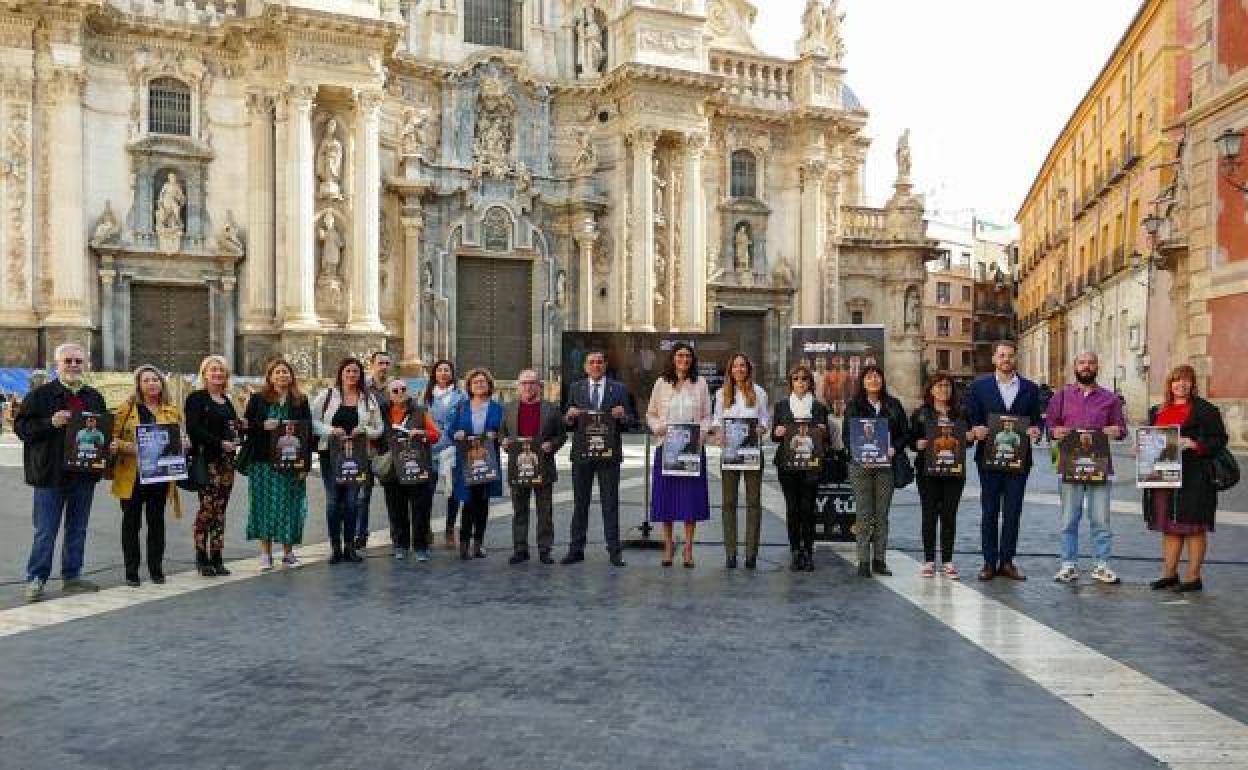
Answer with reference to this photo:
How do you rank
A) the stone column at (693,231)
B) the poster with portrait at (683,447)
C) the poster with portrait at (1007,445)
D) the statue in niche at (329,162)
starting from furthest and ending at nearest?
the stone column at (693,231) < the statue in niche at (329,162) < the poster with portrait at (683,447) < the poster with portrait at (1007,445)

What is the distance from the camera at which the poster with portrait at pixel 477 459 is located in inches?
438

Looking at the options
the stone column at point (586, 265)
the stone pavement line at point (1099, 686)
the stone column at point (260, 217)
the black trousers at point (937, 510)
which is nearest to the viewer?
the stone pavement line at point (1099, 686)

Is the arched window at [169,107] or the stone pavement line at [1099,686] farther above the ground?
the arched window at [169,107]

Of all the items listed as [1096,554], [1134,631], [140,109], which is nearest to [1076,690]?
[1134,631]

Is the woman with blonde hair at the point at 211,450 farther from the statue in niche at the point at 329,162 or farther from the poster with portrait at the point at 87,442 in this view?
the statue in niche at the point at 329,162

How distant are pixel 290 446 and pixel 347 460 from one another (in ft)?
1.99

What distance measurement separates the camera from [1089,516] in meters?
9.87

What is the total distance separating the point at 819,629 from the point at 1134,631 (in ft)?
7.43

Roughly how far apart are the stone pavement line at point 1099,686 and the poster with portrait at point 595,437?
3.12m

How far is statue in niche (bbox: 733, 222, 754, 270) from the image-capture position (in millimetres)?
34438

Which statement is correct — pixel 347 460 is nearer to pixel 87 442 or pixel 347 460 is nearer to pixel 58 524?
pixel 87 442

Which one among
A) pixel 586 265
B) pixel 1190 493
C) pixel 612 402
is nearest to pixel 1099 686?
pixel 1190 493

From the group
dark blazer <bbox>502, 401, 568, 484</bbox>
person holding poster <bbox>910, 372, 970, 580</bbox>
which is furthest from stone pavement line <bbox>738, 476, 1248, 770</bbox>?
dark blazer <bbox>502, 401, 568, 484</bbox>

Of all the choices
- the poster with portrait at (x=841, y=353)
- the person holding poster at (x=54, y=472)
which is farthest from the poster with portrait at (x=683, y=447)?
the person holding poster at (x=54, y=472)
